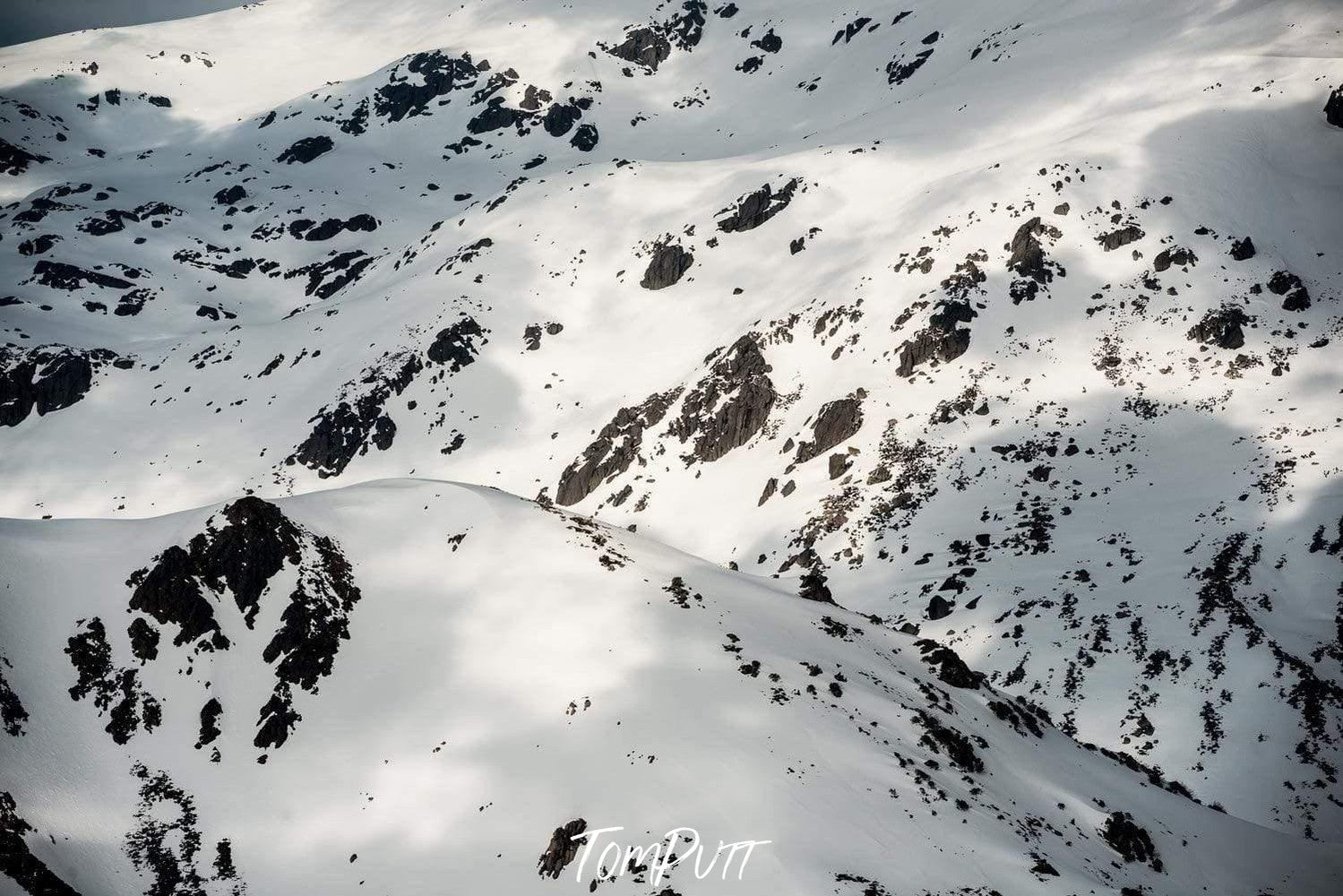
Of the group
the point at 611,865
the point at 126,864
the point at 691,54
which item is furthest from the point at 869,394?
the point at 691,54

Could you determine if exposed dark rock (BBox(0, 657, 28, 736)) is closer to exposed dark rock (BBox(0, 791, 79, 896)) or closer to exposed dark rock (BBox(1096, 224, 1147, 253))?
exposed dark rock (BBox(0, 791, 79, 896))

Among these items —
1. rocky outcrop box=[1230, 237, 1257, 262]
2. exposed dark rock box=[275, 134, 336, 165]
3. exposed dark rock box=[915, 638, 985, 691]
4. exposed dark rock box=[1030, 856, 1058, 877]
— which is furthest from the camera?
exposed dark rock box=[275, 134, 336, 165]

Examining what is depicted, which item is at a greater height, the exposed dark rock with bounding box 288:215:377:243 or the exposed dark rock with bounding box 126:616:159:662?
the exposed dark rock with bounding box 126:616:159:662

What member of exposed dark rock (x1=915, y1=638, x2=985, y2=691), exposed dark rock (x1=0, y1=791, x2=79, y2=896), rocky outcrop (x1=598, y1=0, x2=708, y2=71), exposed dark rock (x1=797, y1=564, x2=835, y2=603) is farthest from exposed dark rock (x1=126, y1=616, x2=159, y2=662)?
rocky outcrop (x1=598, y1=0, x2=708, y2=71)

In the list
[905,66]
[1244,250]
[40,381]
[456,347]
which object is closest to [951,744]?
[1244,250]

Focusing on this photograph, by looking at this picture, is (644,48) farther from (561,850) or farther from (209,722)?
(561,850)

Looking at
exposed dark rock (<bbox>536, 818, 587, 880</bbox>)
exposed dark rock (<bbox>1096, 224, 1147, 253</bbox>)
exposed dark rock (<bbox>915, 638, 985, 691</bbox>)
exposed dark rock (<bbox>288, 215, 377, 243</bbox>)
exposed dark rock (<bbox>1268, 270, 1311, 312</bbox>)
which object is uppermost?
exposed dark rock (<bbox>536, 818, 587, 880</bbox>)

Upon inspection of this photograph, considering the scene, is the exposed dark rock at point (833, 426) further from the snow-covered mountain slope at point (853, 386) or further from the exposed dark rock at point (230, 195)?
the exposed dark rock at point (230, 195)

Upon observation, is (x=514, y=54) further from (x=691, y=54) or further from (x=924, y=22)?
(x=924, y=22)

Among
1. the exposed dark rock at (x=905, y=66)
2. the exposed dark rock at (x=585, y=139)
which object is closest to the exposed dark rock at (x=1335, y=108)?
the exposed dark rock at (x=905, y=66)
